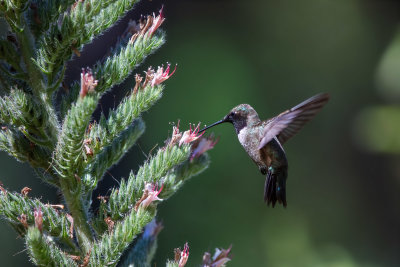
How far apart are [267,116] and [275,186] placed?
19.7 ft

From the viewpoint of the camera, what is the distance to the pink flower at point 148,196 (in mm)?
3574

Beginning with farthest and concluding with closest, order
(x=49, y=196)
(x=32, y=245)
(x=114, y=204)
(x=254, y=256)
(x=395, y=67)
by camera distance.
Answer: (x=49, y=196) → (x=254, y=256) → (x=395, y=67) → (x=114, y=204) → (x=32, y=245)

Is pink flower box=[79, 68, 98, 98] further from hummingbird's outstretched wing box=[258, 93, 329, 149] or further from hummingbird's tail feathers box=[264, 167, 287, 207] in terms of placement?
hummingbird's tail feathers box=[264, 167, 287, 207]

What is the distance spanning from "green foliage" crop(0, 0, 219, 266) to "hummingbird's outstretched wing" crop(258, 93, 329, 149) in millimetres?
786

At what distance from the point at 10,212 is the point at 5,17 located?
116cm

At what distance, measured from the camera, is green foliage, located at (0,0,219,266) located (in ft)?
11.1

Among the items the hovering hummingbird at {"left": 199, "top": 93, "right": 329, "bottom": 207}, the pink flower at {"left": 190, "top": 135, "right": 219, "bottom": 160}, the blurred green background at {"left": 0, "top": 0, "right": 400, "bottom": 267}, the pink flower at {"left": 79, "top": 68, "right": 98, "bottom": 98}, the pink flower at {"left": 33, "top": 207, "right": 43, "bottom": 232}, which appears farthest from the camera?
the blurred green background at {"left": 0, "top": 0, "right": 400, "bottom": 267}

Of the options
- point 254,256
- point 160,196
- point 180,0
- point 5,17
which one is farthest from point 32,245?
point 180,0

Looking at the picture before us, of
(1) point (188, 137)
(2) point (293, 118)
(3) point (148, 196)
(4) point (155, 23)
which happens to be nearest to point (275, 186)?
(2) point (293, 118)

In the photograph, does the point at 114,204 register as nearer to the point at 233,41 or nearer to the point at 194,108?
the point at 194,108

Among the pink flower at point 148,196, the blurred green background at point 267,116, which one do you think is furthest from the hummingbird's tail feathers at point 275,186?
the blurred green background at point 267,116

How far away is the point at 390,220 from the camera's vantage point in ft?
30.5

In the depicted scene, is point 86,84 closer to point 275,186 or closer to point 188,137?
point 188,137

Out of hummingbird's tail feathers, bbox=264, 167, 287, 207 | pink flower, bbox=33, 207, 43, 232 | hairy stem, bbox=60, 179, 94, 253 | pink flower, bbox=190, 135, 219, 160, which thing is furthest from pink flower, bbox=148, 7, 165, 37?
hummingbird's tail feathers, bbox=264, 167, 287, 207
